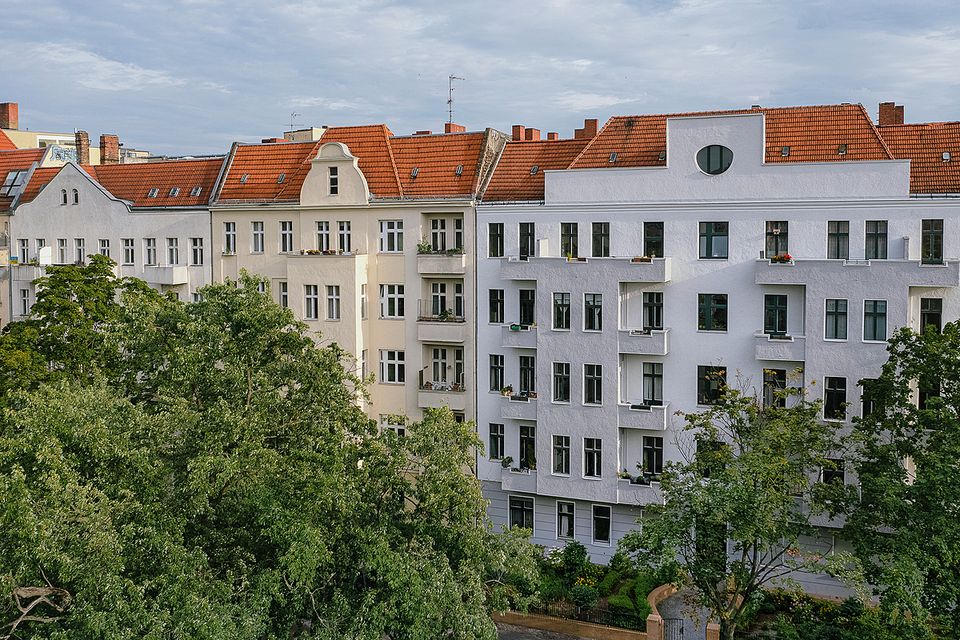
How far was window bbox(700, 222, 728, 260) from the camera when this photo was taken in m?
37.4

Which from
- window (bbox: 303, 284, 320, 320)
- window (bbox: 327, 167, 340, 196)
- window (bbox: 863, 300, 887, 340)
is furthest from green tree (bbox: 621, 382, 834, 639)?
window (bbox: 327, 167, 340, 196)

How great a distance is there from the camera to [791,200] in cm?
3616

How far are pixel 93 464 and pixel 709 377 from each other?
2274 centimetres

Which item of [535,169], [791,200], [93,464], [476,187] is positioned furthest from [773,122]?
[93,464]

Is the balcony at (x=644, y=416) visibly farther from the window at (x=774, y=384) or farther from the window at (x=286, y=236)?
the window at (x=286, y=236)

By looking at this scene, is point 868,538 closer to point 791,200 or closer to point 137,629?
point 791,200

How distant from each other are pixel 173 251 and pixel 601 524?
2528 cm

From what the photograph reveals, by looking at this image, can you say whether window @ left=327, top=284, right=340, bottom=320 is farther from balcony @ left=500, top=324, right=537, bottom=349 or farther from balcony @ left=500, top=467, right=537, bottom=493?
balcony @ left=500, top=467, right=537, bottom=493

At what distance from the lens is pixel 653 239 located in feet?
127

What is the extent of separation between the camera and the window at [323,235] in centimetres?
4381

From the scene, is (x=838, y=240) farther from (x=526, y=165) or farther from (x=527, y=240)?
(x=526, y=165)

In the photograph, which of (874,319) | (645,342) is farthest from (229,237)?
(874,319)

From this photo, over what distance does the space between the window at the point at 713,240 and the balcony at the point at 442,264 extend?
1026 cm

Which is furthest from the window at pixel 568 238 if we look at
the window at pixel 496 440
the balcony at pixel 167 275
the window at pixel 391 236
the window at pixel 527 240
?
the balcony at pixel 167 275
